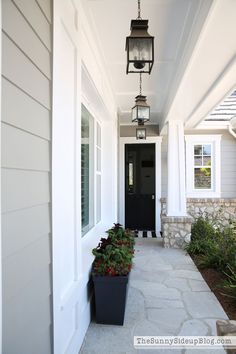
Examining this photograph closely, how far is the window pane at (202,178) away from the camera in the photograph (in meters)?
7.04

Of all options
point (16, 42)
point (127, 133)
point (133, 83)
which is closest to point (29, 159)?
point (16, 42)

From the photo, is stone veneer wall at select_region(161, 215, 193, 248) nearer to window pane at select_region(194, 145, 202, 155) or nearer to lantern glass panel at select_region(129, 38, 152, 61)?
window pane at select_region(194, 145, 202, 155)

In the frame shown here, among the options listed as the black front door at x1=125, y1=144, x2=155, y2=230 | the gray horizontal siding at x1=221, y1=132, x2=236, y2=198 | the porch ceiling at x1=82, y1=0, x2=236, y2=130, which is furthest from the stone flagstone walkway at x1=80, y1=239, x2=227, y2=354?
the gray horizontal siding at x1=221, y1=132, x2=236, y2=198

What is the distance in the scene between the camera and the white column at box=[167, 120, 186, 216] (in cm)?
545

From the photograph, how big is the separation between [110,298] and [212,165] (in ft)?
18.0

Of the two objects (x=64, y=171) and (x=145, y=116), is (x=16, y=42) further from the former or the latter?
(x=145, y=116)

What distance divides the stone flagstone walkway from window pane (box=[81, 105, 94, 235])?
41.8 inches

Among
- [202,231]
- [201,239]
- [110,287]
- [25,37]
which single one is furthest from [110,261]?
[202,231]

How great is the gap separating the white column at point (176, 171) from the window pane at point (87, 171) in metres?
2.18

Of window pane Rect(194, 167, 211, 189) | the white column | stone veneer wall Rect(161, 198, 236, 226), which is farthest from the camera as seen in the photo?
window pane Rect(194, 167, 211, 189)

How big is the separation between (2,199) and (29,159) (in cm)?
28

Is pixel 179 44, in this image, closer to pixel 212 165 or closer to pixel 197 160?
pixel 197 160

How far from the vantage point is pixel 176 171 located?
5.48 meters

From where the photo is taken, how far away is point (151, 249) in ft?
17.2
